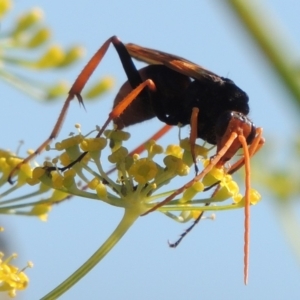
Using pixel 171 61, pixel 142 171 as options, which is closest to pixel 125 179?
pixel 142 171

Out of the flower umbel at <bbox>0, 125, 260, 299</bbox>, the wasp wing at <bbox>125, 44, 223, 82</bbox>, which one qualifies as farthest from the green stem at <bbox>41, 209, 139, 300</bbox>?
the wasp wing at <bbox>125, 44, 223, 82</bbox>

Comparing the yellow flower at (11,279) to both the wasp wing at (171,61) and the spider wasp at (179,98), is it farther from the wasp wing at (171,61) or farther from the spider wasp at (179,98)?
the wasp wing at (171,61)

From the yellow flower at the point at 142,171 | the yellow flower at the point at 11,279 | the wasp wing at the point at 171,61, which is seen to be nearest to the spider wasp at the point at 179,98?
the wasp wing at the point at 171,61

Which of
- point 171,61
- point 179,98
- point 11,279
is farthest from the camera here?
point 179,98

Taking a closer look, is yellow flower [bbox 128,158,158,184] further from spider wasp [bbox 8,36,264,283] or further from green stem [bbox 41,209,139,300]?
spider wasp [bbox 8,36,264,283]

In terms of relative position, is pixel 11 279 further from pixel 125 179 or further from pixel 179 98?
pixel 179 98

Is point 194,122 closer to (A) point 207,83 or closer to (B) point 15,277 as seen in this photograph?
(A) point 207,83
